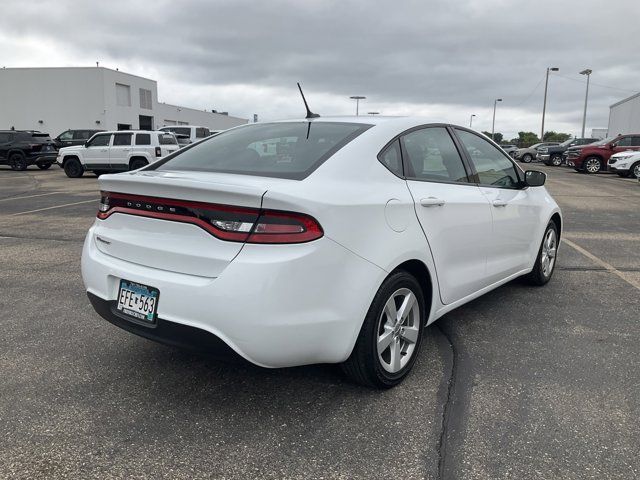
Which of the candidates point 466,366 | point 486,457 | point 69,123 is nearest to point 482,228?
point 466,366

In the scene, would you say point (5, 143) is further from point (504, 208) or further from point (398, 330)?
point (398, 330)

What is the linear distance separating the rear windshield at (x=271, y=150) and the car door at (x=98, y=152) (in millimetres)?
16964

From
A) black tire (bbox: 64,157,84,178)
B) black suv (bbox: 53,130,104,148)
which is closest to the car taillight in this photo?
black tire (bbox: 64,157,84,178)

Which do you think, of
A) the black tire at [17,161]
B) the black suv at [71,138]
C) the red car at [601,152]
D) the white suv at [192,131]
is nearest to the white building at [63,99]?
the black suv at [71,138]

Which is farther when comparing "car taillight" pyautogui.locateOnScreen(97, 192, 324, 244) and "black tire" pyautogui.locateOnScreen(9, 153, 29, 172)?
"black tire" pyautogui.locateOnScreen(9, 153, 29, 172)

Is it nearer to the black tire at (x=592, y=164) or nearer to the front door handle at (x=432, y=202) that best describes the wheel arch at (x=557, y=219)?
the front door handle at (x=432, y=202)

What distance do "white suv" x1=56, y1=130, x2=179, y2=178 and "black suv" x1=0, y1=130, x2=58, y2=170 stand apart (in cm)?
457

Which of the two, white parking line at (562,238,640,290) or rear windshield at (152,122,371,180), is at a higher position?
rear windshield at (152,122,371,180)

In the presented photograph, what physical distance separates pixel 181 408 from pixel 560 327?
9.44 feet

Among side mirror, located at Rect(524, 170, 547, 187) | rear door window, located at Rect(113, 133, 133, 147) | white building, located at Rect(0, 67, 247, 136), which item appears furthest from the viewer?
white building, located at Rect(0, 67, 247, 136)

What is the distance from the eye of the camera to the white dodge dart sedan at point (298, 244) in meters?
2.45

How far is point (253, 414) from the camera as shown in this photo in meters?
2.80

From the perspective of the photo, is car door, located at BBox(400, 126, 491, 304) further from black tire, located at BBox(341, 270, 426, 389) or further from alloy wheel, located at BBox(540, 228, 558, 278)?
alloy wheel, located at BBox(540, 228, 558, 278)

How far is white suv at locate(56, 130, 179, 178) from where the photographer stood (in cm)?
1862
